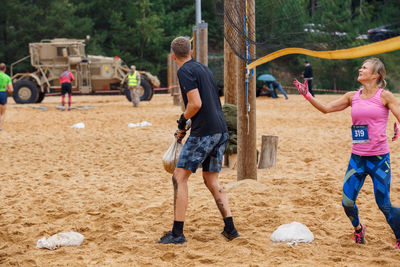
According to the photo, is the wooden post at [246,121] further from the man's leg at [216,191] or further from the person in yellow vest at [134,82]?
the person in yellow vest at [134,82]

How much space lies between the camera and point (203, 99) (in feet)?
12.9

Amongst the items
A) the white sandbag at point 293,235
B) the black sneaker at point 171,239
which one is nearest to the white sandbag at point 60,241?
the black sneaker at point 171,239

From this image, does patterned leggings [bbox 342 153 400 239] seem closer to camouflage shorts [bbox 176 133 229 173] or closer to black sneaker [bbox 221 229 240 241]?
black sneaker [bbox 221 229 240 241]

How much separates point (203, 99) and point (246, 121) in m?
1.99

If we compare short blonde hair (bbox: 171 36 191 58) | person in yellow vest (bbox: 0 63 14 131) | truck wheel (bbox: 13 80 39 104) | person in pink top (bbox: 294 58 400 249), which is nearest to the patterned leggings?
person in pink top (bbox: 294 58 400 249)

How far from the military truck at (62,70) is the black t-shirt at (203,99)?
18159 millimetres

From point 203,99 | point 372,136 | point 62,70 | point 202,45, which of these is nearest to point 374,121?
point 372,136

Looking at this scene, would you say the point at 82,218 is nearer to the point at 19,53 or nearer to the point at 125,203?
the point at 125,203

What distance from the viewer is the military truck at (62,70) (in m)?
21.4

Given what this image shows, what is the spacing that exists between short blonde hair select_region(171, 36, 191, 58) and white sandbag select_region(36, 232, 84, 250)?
5.79 ft

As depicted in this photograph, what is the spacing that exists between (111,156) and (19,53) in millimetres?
29114

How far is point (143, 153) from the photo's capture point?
905 cm

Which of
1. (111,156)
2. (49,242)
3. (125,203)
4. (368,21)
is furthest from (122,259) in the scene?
(111,156)

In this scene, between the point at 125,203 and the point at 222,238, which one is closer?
the point at 222,238
